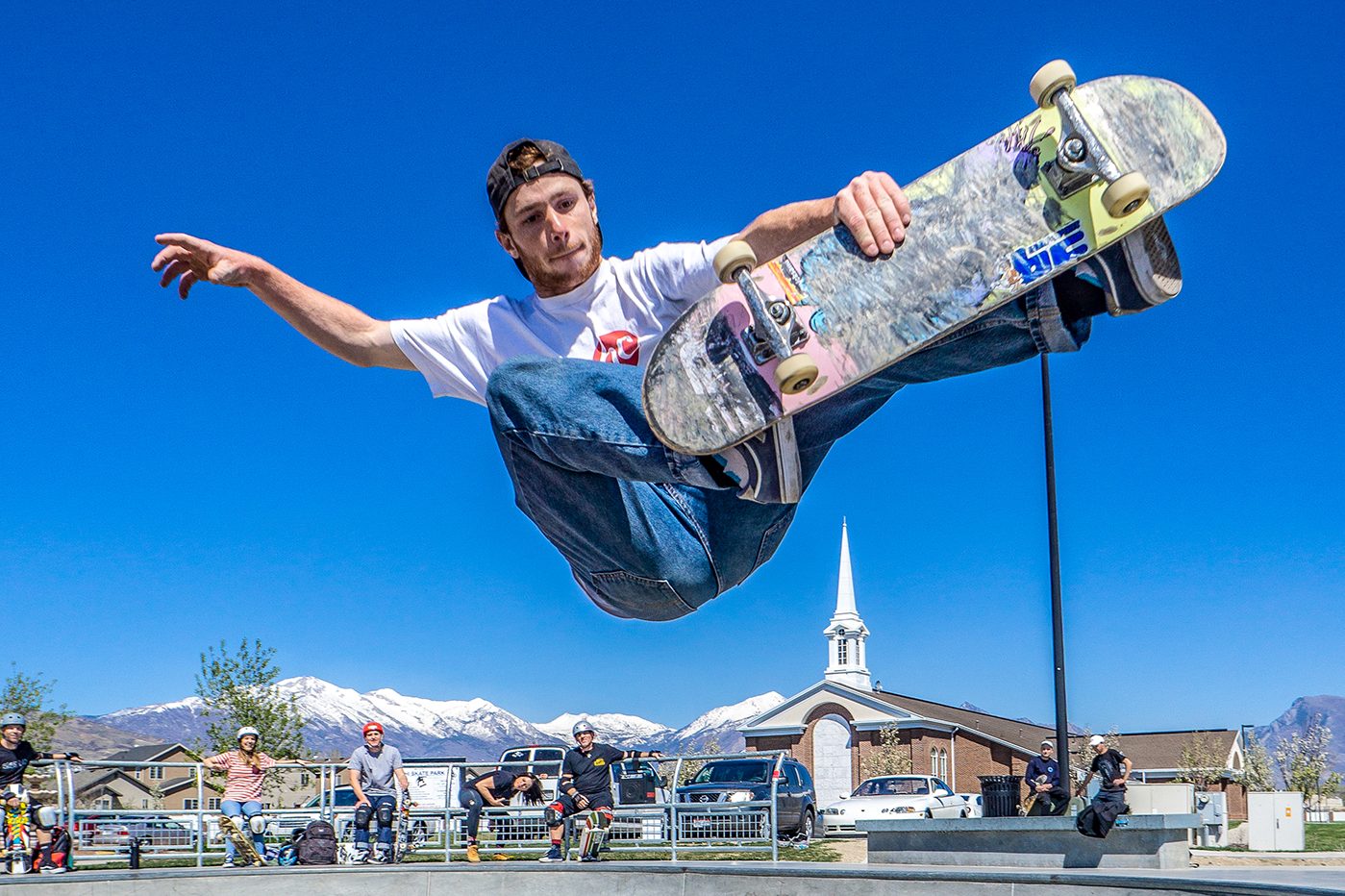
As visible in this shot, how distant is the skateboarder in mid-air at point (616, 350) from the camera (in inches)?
142

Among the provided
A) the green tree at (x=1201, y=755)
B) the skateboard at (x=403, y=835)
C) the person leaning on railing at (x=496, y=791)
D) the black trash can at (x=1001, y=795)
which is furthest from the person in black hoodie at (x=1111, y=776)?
the green tree at (x=1201, y=755)

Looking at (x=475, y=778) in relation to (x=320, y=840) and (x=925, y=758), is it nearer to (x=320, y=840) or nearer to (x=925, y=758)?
(x=320, y=840)

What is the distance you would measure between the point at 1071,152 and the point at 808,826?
59.8ft

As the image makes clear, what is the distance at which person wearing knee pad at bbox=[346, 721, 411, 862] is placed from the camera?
12469mm

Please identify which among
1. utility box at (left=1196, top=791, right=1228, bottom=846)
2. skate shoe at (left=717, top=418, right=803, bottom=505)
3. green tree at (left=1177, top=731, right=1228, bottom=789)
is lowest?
green tree at (left=1177, top=731, right=1228, bottom=789)

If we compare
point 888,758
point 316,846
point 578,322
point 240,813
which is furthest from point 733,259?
point 888,758

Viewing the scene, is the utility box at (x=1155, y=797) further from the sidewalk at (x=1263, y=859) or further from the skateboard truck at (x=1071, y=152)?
the skateboard truck at (x=1071, y=152)

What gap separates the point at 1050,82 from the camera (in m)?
3.50

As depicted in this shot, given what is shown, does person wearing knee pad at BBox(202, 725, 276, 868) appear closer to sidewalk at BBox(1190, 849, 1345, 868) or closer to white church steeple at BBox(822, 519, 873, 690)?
sidewalk at BBox(1190, 849, 1345, 868)

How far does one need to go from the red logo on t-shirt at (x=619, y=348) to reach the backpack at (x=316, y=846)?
9529mm

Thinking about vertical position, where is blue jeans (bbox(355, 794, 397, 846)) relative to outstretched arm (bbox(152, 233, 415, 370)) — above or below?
below

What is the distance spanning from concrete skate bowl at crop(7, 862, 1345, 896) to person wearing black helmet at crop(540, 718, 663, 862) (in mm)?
2165

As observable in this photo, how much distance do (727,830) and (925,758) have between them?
151 ft

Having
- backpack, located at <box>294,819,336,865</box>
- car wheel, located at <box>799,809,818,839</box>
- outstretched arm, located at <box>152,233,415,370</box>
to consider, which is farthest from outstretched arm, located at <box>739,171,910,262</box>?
car wheel, located at <box>799,809,818,839</box>
